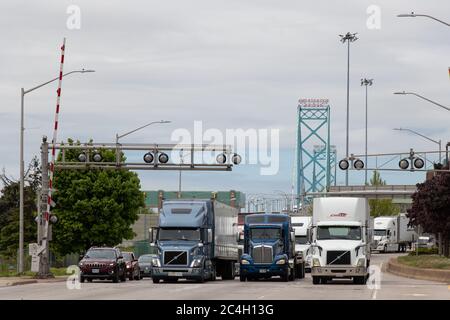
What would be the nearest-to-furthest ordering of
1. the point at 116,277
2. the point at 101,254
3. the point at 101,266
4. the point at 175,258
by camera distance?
1. the point at 175,258
2. the point at 101,266
3. the point at 116,277
4. the point at 101,254

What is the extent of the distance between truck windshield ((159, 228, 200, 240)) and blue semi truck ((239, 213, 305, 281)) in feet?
13.0

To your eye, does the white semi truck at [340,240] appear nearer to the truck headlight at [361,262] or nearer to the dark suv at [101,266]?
the truck headlight at [361,262]

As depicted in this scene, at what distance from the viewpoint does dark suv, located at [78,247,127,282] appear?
51594 mm

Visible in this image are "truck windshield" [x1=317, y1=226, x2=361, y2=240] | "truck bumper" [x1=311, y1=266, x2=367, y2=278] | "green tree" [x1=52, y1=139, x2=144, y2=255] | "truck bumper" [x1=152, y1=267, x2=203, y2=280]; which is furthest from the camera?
"green tree" [x1=52, y1=139, x2=144, y2=255]

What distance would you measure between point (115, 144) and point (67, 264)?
103 ft

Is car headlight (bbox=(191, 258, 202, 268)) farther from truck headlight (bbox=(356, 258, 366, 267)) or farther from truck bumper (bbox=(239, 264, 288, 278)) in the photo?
truck headlight (bbox=(356, 258, 366, 267))

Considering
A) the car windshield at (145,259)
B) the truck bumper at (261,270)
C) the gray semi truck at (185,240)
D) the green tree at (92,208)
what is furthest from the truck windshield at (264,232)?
the green tree at (92,208)

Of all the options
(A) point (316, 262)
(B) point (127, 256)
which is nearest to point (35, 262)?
(B) point (127, 256)

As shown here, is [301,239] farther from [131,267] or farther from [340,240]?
[340,240]

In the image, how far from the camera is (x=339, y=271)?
46531 mm

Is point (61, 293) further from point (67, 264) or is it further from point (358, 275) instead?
point (67, 264)

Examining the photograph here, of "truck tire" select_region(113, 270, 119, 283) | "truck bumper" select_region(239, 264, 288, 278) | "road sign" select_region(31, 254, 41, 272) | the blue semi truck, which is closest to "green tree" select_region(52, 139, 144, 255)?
"road sign" select_region(31, 254, 41, 272)

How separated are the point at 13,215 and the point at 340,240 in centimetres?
5043
